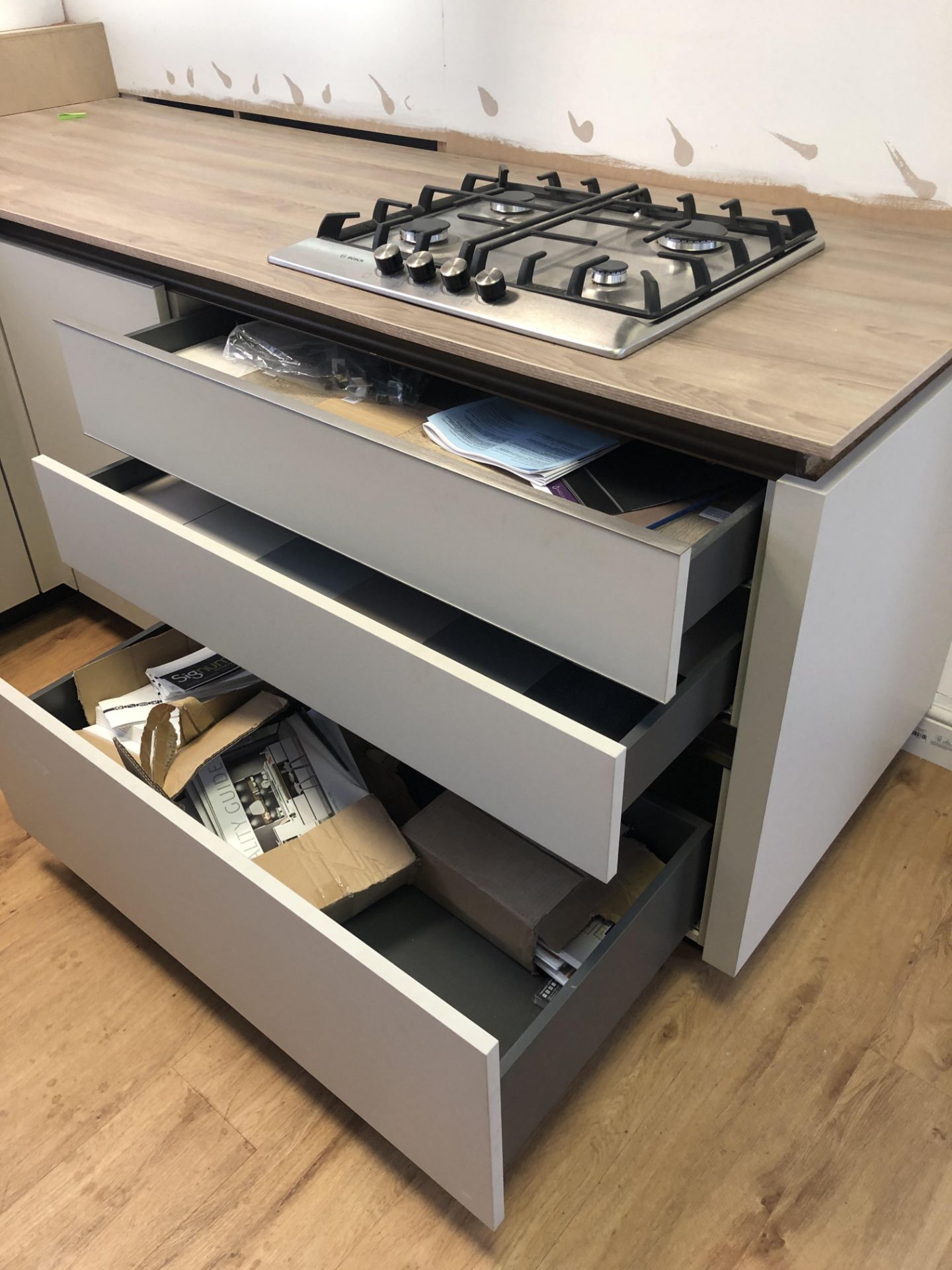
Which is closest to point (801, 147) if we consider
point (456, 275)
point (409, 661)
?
point (456, 275)

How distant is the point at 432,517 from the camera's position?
875mm

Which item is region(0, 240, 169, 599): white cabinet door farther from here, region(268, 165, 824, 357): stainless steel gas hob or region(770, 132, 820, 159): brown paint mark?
region(770, 132, 820, 159): brown paint mark

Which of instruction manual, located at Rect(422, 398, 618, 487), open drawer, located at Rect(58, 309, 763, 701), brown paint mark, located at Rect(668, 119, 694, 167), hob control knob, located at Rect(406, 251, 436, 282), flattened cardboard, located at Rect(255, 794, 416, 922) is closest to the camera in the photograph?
open drawer, located at Rect(58, 309, 763, 701)

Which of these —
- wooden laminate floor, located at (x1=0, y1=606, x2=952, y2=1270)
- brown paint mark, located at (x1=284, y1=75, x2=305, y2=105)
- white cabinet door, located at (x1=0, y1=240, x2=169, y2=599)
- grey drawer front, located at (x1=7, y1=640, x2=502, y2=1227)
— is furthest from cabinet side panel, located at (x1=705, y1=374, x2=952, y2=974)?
brown paint mark, located at (x1=284, y1=75, x2=305, y2=105)

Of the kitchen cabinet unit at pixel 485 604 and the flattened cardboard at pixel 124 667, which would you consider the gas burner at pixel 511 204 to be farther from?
the flattened cardboard at pixel 124 667

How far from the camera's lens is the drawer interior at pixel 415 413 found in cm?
81

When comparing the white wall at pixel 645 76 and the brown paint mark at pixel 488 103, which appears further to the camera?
the brown paint mark at pixel 488 103

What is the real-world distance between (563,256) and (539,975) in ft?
2.55

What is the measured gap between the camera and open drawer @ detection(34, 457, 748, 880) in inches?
32.2

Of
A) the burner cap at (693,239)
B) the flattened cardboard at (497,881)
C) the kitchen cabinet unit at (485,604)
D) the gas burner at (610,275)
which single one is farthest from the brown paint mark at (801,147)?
the flattened cardboard at (497,881)

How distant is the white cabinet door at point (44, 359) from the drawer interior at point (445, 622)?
211 millimetres

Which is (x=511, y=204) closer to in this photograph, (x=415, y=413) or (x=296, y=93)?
(x=415, y=413)

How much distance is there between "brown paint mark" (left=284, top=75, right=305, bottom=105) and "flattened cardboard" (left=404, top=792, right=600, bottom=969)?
1.26 metres

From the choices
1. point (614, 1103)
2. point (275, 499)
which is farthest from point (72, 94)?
point (614, 1103)
